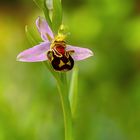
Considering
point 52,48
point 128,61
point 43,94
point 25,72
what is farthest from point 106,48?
point 52,48

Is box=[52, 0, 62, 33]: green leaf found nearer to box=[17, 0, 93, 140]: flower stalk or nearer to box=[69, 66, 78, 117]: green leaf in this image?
box=[17, 0, 93, 140]: flower stalk

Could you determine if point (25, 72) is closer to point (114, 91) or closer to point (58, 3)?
point (114, 91)

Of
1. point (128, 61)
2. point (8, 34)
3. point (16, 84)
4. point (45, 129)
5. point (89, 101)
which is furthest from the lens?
point (8, 34)

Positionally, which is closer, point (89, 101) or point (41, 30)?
point (41, 30)

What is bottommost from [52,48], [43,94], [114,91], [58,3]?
[114,91]

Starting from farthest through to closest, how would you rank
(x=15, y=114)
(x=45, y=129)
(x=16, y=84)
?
(x=16, y=84), (x=15, y=114), (x=45, y=129)

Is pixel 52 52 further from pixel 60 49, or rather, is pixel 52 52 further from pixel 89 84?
pixel 89 84

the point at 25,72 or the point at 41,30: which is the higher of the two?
the point at 41,30
